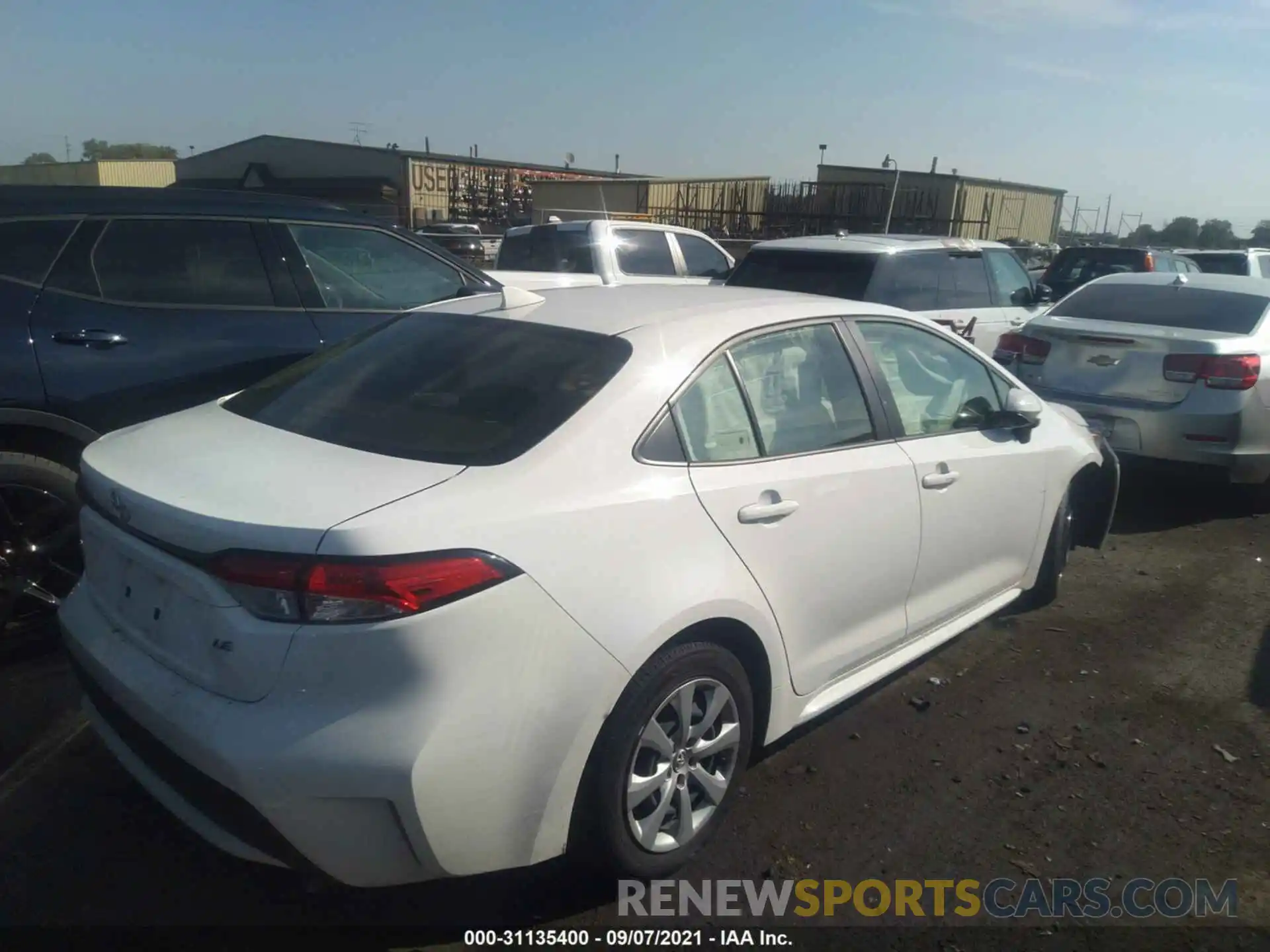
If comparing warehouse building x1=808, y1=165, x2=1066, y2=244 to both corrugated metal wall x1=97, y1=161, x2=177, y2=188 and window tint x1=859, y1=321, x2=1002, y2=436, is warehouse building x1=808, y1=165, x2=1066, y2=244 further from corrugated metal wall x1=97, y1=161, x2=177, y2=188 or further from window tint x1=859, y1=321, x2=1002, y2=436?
corrugated metal wall x1=97, y1=161, x2=177, y2=188

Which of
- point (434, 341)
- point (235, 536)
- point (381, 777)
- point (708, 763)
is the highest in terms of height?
point (434, 341)

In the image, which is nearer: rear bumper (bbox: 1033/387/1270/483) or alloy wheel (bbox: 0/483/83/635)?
alloy wheel (bbox: 0/483/83/635)

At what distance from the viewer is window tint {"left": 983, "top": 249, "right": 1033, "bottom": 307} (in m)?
8.89

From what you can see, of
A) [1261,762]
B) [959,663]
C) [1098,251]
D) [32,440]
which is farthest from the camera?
[1098,251]

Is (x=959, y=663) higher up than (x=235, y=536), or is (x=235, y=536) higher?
(x=235, y=536)

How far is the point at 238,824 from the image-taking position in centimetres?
237

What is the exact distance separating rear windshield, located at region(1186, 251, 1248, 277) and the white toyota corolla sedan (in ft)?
45.3

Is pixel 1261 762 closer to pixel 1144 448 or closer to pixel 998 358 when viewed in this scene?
pixel 1144 448

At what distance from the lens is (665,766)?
9.18ft

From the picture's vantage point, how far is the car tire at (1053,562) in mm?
4785

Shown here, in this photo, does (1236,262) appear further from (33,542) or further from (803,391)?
(33,542)

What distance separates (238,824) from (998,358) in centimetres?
666

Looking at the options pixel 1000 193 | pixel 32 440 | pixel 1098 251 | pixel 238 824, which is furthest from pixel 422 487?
pixel 1000 193

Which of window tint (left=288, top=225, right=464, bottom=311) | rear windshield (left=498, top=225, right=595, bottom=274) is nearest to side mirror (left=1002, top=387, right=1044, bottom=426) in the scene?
window tint (left=288, top=225, right=464, bottom=311)
